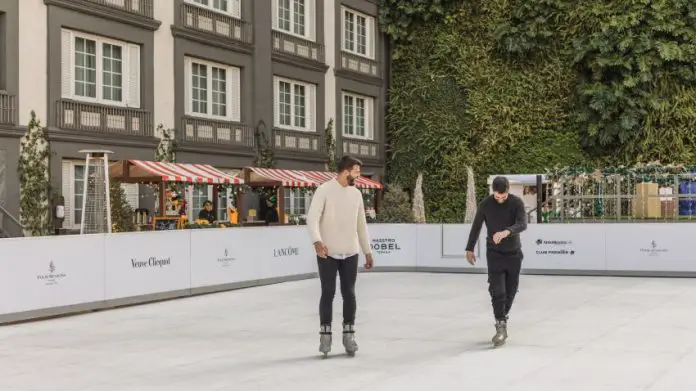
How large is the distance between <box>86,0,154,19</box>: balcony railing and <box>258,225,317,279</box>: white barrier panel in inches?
308

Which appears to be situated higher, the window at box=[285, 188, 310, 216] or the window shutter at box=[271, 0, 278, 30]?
the window shutter at box=[271, 0, 278, 30]

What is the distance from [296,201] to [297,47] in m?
5.31

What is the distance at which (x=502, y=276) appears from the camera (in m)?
11.3

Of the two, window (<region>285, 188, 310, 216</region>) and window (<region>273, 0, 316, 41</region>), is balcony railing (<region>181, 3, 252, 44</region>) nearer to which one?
window (<region>273, 0, 316, 41</region>)

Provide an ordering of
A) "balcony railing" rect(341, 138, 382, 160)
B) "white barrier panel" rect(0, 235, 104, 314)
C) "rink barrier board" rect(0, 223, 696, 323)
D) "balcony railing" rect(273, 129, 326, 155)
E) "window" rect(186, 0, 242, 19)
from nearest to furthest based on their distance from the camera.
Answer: "white barrier panel" rect(0, 235, 104, 314), "rink barrier board" rect(0, 223, 696, 323), "window" rect(186, 0, 242, 19), "balcony railing" rect(273, 129, 326, 155), "balcony railing" rect(341, 138, 382, 160)

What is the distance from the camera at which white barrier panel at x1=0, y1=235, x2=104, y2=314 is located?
45.2ft

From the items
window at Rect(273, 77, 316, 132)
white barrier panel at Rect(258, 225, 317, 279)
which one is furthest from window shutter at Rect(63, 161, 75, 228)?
window at Rect(273, 77, 316, 132)

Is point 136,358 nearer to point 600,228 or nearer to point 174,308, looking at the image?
point 174,308

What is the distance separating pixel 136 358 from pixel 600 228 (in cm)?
1485

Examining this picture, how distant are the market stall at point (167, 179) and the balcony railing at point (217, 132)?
1112 millimetres

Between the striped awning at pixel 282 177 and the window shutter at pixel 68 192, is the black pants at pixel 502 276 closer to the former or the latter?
the window shutter at pixel 68 192

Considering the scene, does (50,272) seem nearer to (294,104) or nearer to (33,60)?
(33,60)

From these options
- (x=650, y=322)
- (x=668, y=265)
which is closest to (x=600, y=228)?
(x=668, y=265)

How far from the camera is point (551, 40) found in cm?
3519
